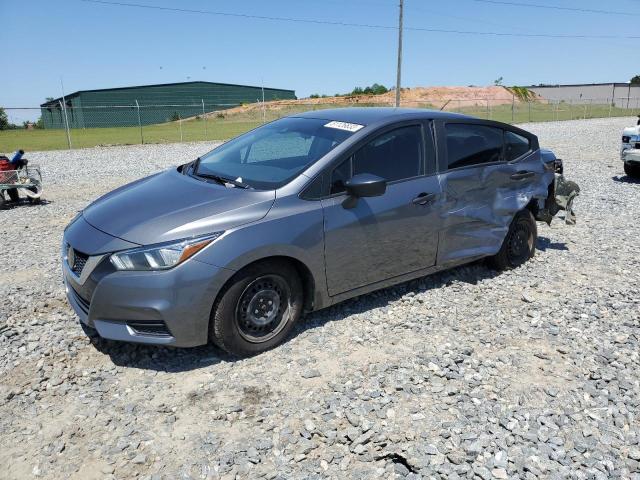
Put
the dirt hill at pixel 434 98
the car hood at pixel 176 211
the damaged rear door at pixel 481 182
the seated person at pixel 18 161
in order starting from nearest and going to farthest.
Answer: the car hood at pixel 176 211 → the damaged rear door at pixel 481 182 → the seated person at pixel 18 161 → the dirt hill at pixel 434 98

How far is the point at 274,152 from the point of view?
456 cm

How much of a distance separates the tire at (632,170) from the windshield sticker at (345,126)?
927 cm

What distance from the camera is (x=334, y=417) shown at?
3029mm

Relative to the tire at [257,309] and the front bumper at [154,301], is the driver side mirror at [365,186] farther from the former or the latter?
the front bumper at [154,301]

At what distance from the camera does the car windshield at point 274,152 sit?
396cm

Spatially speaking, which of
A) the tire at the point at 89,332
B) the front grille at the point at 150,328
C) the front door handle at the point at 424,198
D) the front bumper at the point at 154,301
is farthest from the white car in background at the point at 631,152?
the tire at the point at 89,332

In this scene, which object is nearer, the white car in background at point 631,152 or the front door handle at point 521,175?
the front door handle at point 521,175

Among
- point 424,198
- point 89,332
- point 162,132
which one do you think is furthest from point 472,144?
point 162,132

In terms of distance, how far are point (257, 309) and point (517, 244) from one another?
3.19m

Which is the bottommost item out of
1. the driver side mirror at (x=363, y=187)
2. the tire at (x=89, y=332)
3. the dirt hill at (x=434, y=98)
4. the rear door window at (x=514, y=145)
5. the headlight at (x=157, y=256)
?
the tire at (x=89, y=332)

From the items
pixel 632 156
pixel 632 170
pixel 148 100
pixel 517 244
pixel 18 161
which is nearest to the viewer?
pixel 517 244

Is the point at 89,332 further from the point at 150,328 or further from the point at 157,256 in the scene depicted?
the point at 157,256

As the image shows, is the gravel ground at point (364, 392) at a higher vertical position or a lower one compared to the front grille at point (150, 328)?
lower

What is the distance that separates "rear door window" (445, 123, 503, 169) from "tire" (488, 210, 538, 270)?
2.55 ft
